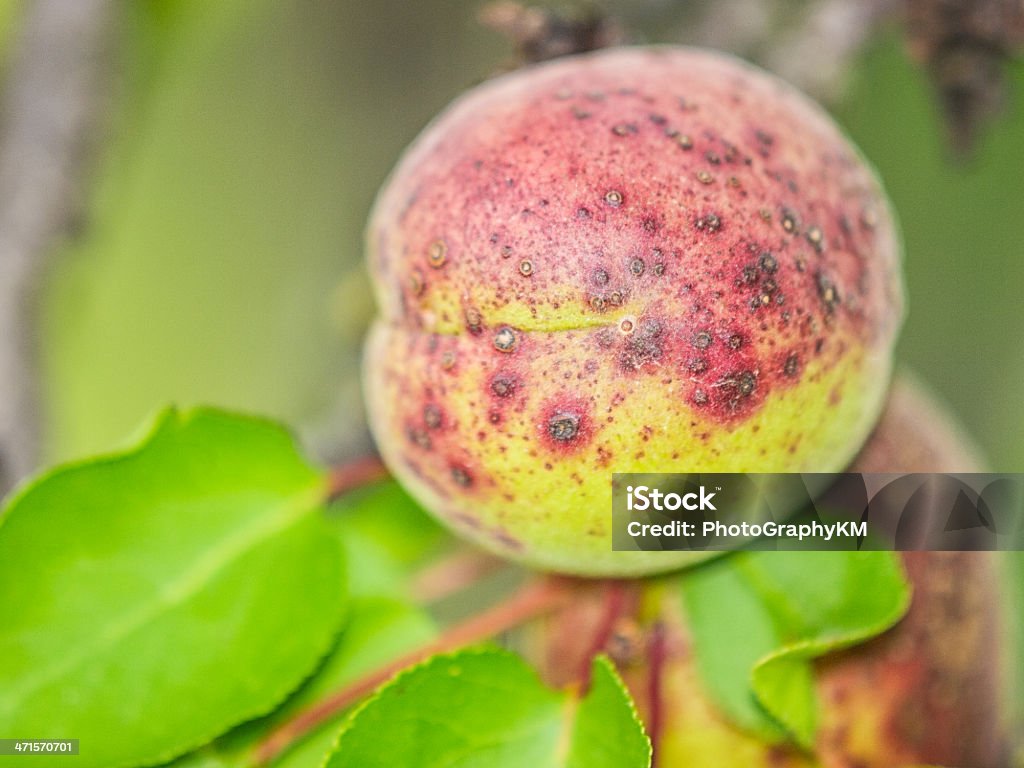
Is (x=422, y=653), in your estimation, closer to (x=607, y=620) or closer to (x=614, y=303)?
(x=607, y=620)

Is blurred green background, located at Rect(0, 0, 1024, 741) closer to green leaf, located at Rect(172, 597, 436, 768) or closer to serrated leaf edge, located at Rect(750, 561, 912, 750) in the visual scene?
green leaf, located at Rect(172, 597, 436, 768)

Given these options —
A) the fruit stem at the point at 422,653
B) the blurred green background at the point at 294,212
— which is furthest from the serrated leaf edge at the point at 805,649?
the blurred green background at the point at 294,212

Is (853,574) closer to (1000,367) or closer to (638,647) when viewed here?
(638,647)

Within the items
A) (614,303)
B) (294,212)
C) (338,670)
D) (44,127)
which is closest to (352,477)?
(338,670)

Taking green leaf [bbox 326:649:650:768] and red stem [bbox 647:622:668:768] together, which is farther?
red stem [bbox 647:622:668:768]

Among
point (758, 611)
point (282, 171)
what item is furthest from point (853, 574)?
point (282, 171)

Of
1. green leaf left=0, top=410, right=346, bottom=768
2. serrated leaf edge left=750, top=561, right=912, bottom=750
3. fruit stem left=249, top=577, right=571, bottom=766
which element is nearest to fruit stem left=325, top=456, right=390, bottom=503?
green leaf left=0, top=410, right=346, bottom=768

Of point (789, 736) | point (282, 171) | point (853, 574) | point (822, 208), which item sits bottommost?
point (789, 736)
